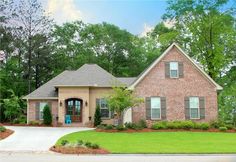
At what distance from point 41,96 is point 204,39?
57.3ft

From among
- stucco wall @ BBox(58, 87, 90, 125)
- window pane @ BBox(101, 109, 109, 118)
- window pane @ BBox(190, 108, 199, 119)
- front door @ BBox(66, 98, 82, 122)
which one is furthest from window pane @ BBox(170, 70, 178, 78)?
front door @ BBox(66, 98, 82, 122)

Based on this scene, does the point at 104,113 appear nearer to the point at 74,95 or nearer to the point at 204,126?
the point at 74,95

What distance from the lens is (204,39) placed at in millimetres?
39406

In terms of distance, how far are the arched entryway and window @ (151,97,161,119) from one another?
703cm

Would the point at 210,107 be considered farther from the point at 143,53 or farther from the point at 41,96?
the point at 143,53

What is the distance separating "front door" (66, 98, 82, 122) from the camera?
34.3 m

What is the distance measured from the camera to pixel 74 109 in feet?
113

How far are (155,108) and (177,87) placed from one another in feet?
8.19

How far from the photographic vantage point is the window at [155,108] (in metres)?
30.7

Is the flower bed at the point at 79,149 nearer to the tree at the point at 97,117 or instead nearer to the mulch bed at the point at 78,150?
the mulch bed at the point at 78,150

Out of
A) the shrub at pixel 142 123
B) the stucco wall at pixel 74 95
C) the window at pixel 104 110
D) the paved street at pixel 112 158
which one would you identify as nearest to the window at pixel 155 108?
the shrub at pixel 142 123

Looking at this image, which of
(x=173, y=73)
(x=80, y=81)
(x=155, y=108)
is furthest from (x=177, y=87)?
(x=80, y=81)

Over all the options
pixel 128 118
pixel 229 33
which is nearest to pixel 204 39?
pixel 229 33

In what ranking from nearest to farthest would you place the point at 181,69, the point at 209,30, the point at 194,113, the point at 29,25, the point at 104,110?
the point at 194,113 < the point at 181,69 < the point at 104,110 < the point at 209,30 < the point at 29,25
